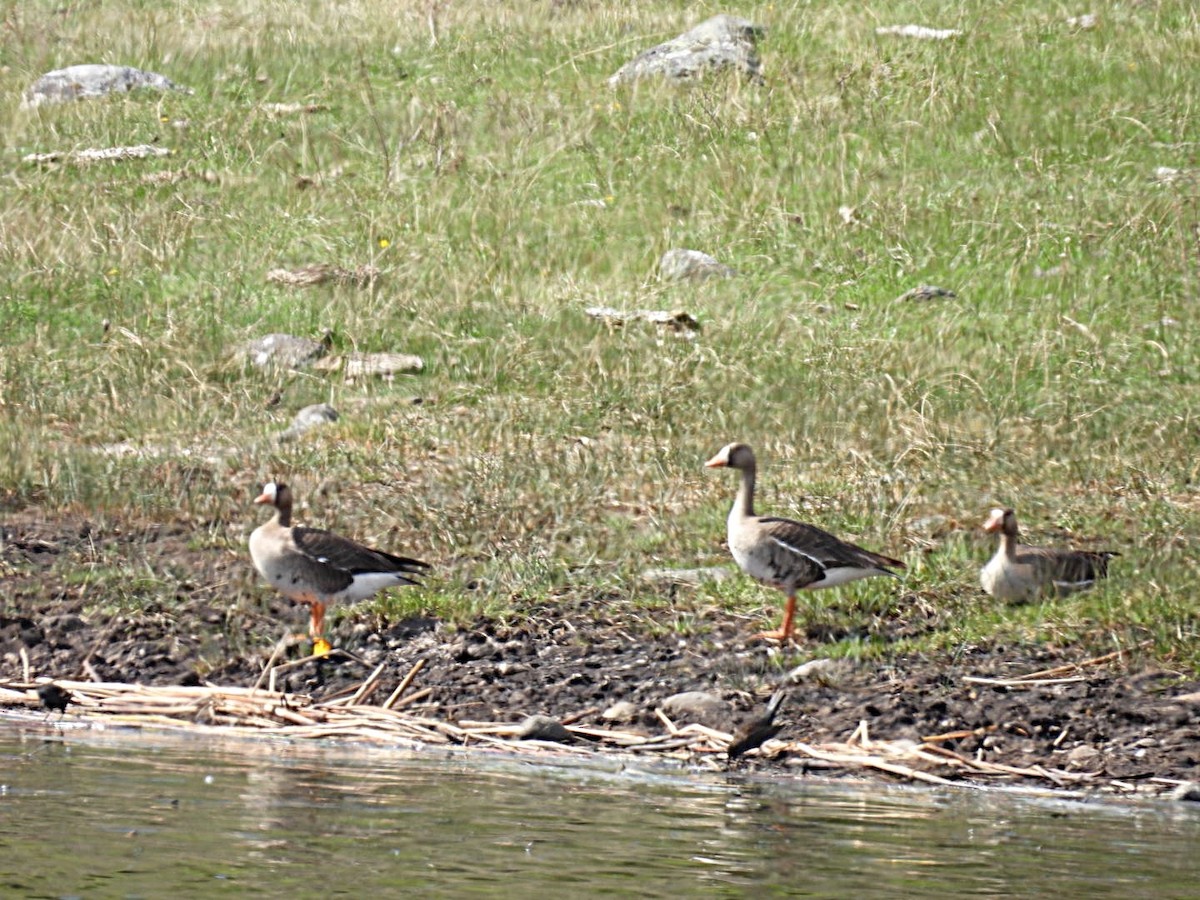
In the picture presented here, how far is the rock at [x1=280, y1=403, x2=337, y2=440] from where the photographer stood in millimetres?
14914

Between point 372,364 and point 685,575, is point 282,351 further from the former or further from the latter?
point 685,575

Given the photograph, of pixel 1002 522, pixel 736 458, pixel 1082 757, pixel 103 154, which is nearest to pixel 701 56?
pixel 103 154

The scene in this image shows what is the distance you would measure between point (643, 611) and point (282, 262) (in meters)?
8.96

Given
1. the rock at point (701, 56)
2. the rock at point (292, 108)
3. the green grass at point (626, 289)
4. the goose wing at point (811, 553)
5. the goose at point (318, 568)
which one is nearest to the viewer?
the goose wing at point (811, 553)

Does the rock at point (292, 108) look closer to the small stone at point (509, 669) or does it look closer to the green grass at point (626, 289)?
the green grass at point (626, 289)

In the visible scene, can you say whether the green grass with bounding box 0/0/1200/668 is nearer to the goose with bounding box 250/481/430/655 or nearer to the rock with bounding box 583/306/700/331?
the rock with bounding box 583/306/700/331

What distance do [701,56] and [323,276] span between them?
251 inches

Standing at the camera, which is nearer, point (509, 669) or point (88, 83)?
point (509, 669)

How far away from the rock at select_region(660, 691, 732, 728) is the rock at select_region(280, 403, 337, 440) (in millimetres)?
5879

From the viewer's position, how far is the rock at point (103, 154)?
2117 centimetres

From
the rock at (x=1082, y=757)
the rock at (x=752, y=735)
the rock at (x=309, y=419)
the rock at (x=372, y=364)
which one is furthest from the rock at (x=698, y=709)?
the rock at (x=372, y=364)

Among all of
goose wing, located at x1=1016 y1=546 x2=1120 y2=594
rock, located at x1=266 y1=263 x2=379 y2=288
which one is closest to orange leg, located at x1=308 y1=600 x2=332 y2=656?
goose wing, located at x1=1016 y1=546 x2=1120 y2=594

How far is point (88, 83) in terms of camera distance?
2306 cm

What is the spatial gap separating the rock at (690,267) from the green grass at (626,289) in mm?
253
